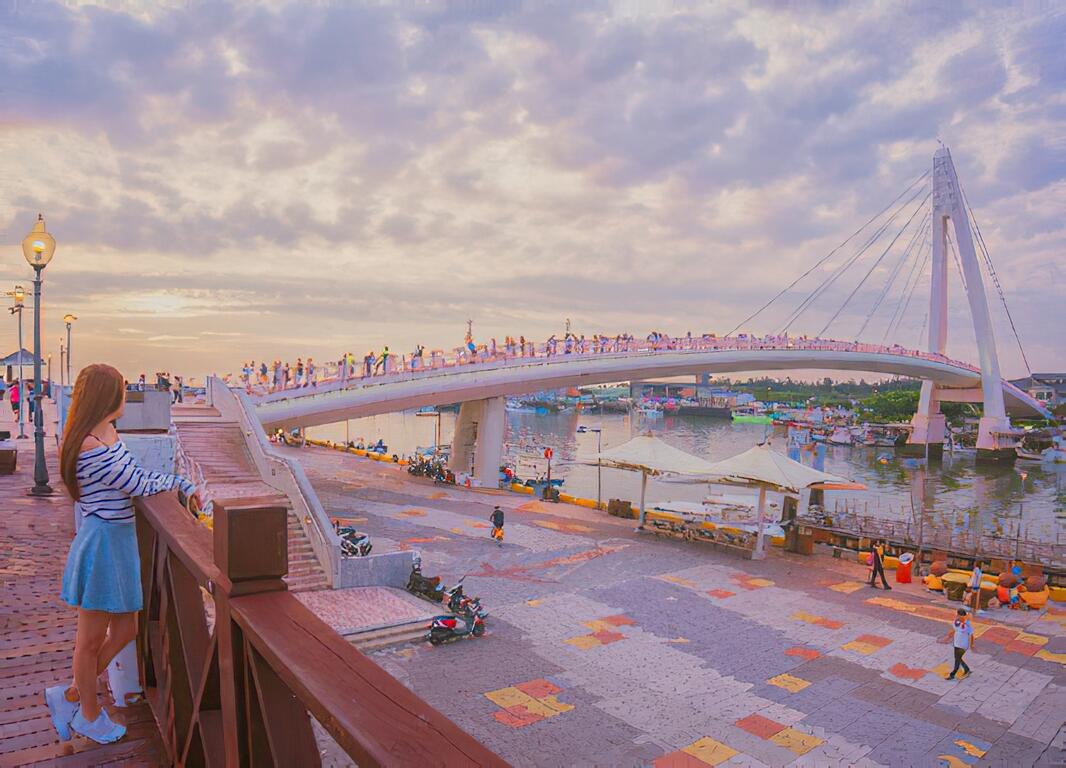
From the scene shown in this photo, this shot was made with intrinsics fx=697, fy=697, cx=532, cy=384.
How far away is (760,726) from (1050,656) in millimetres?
5902

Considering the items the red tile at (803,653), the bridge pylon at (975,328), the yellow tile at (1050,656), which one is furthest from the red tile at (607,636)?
the bridge pylon at (975,328)

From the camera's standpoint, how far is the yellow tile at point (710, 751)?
7.09 metres

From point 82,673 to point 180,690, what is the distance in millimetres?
531

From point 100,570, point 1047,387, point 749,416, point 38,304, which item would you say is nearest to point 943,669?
point 100,570

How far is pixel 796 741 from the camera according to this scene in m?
7.55

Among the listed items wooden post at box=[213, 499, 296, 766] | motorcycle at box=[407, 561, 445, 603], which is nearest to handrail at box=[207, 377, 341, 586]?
motorcycle at box=[407, 561, 445, 603]

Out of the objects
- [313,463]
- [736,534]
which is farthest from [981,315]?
[313,463]

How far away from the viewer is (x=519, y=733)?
7555 mm

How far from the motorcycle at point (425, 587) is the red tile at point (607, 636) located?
288cm

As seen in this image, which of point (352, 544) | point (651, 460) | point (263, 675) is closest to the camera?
point (263, 675)

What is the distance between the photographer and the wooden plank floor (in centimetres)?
279

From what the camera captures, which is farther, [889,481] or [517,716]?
[889,481]

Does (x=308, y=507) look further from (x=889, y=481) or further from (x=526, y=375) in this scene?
(x=889, y=481)

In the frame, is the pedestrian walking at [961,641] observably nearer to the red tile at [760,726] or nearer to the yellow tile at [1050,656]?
the yellow tile at [1050,656]
